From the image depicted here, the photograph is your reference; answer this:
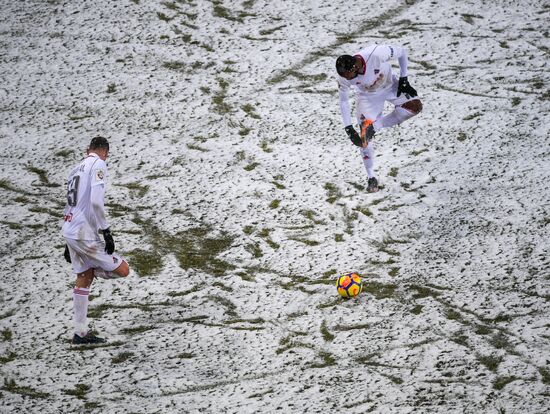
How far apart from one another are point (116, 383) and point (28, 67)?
751cm

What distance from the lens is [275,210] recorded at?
843 cm

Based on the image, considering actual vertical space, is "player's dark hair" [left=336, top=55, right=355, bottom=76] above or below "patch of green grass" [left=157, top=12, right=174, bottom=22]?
above

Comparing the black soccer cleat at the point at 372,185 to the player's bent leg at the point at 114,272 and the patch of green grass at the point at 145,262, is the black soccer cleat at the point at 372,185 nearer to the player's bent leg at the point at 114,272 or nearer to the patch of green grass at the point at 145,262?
the patch of green grass at the point at 145,262

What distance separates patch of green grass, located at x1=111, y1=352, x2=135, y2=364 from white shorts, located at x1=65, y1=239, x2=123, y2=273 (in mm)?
729

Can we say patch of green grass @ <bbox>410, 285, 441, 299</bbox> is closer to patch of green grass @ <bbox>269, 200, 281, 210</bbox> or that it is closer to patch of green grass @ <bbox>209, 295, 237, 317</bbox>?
patch of green grass @ <bbox>209, 295, 237, 317</bbox>

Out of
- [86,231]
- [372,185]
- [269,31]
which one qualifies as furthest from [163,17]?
[86,231]

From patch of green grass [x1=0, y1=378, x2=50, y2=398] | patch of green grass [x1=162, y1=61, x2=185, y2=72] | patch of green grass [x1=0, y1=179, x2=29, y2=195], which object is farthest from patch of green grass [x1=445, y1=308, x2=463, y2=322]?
patch of green grass [x1=162, y1=61, x2=185, y2=72]

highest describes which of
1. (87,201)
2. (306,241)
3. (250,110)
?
(87,201)

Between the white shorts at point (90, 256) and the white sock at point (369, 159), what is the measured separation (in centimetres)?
336

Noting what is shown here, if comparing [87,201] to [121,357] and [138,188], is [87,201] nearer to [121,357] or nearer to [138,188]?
[121,357]

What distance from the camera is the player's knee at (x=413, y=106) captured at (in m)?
8.68

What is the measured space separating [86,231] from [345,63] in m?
3.44

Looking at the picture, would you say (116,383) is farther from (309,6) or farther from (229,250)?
(309,6)

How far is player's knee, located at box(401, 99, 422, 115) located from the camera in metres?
8.68
